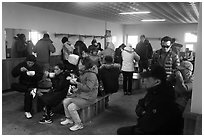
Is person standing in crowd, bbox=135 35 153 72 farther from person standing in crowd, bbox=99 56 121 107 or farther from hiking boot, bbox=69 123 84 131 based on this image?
hiking boot, bbox=69 123 84 131

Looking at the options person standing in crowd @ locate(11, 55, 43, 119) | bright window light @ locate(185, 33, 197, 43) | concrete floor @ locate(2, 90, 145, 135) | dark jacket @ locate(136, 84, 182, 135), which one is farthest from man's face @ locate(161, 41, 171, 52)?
bright window light @ locate(185, 33, 197, 43)

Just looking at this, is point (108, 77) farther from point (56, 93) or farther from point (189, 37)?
point (189, 37)

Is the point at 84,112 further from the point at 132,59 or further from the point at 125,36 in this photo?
the point at 125,36

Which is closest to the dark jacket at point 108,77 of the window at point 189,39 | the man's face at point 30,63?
the man's face at point 30,63

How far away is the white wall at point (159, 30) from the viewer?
10477 millimetres

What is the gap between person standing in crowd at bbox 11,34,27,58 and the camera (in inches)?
Result: 200

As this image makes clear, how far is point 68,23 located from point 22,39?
2.07 meters

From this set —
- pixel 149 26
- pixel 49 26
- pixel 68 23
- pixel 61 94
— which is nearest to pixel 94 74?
pixel 61 94

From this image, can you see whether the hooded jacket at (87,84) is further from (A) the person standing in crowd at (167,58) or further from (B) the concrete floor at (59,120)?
(A) the person standing in crowd at (167,58)

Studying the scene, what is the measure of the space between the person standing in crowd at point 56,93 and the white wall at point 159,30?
8626 mm

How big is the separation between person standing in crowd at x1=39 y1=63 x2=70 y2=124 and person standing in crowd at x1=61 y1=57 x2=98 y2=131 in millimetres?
134

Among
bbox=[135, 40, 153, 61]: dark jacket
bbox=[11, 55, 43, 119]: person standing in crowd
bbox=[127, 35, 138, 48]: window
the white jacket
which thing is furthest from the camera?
bbox=[127, 35, 138, 48]: window

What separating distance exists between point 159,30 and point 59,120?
8.89 m

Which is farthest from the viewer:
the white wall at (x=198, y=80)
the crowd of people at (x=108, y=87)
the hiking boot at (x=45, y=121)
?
the hiking boot at (x=45, y=121)
